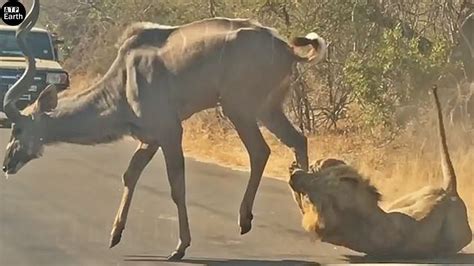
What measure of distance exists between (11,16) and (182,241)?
2.04 m

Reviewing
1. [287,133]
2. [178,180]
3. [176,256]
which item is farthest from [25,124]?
[287,133]

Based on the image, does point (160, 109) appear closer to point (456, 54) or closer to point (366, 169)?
point (366, 169)

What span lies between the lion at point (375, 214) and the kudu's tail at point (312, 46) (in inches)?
30.7

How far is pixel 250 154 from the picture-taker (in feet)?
26.6

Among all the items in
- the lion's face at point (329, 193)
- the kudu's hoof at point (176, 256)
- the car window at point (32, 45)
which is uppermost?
the car window at point (32, 45)

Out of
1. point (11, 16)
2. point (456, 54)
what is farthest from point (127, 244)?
point (456, 54)

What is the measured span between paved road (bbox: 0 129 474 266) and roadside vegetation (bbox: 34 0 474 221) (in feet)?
0.92

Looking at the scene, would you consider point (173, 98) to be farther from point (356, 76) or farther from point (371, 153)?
point (371, 153)

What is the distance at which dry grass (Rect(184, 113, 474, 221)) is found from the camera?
809 centimetres

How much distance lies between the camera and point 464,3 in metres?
9.05

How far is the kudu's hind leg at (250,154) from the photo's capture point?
7980 mm

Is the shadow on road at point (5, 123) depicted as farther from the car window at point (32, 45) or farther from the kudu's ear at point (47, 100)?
the car window at point (32, 45)

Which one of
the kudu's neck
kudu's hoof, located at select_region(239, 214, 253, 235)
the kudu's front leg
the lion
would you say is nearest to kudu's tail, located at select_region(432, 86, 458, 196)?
the lion

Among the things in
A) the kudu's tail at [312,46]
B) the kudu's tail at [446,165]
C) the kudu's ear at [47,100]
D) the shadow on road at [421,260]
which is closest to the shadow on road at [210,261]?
the shadow on road at [421,260]
